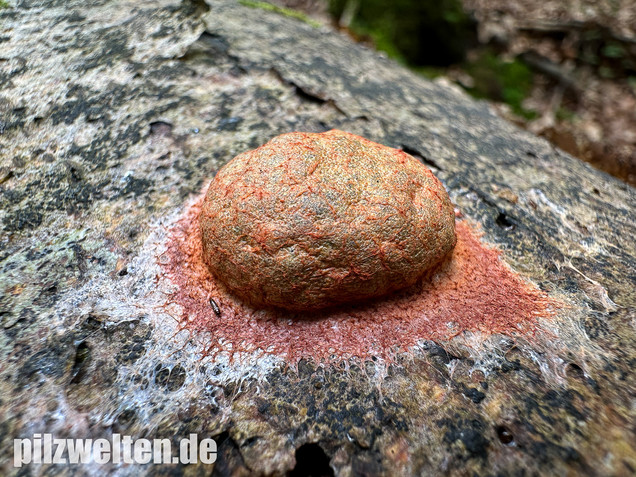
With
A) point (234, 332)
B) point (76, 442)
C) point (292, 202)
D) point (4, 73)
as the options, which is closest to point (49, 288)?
point (76, 442)

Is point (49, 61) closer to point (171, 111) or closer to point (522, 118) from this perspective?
point (171, 111)

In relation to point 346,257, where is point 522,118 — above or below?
below

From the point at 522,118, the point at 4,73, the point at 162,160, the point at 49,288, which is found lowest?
the point at 522,118

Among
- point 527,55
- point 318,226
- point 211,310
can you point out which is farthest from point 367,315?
point 527,55

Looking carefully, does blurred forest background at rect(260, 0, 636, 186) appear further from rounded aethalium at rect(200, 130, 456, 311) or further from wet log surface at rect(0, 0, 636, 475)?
rounded aethalium at rect(200, 130, 456, 311)

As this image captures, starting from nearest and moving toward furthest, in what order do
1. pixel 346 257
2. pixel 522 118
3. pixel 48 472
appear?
pixel 48 472, pixel 346 257, pixel 522 118

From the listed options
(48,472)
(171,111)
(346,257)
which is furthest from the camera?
(171,111)

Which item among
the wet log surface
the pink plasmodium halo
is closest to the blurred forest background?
the wet log surface

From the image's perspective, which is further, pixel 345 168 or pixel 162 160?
pixel 162 160
